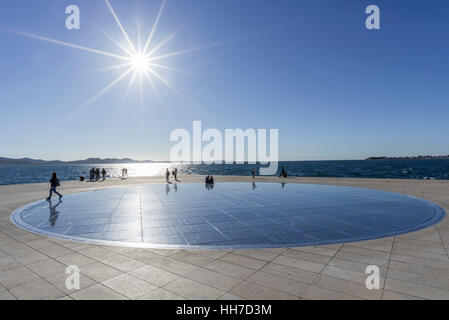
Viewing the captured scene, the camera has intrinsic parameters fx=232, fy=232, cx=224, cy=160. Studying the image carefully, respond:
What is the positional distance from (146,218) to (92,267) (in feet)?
15.5

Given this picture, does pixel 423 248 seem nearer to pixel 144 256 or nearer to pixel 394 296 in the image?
pixel 394 296

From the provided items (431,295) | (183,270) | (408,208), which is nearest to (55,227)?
(183,270)

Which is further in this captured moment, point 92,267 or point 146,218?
point 146,218

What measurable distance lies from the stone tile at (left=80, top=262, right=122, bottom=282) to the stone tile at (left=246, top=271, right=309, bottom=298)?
2881 mm

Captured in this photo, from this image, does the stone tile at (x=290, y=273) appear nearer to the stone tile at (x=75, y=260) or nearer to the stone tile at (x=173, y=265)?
the stone tile at (x=173, y=265)

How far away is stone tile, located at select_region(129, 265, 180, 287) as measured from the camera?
4617mm

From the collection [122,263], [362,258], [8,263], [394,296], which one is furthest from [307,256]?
[8,263]

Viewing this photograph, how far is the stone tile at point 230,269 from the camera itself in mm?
4878

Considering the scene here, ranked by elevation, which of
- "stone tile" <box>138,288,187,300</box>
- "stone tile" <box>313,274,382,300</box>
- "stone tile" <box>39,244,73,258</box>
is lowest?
"stone tile" <box>39,244,73,258</box>

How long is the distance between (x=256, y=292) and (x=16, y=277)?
4.98 meters

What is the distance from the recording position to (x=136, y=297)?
13.3ft

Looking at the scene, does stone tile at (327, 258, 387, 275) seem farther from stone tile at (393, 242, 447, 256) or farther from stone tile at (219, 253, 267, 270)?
stone tile at (393, 242, 447, 256)

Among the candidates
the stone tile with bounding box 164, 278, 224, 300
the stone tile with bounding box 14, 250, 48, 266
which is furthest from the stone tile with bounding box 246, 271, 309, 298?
the stone tile with bounding box 14, 250, 48, 266
